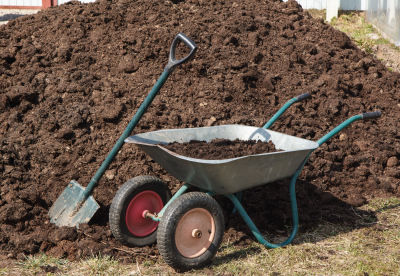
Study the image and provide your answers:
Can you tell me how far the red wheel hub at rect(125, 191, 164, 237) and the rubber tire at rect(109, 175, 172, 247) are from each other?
4cm

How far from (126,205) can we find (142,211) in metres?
0.20

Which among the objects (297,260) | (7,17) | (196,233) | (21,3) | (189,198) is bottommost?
(297,260)

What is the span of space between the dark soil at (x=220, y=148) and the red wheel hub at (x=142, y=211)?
465 mm

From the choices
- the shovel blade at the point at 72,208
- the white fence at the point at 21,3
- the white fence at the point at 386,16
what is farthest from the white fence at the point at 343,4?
the shovel blade at the point at 72,208

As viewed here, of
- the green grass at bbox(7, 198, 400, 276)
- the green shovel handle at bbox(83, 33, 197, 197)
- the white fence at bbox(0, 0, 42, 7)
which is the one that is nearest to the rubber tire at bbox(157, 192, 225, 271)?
the green grass at bbox(7, 198, 400, 276)

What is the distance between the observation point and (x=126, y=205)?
114 inches

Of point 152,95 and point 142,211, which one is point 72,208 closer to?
point 142,211

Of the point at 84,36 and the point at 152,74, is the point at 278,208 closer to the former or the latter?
the point at 152,74

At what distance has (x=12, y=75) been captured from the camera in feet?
15.5

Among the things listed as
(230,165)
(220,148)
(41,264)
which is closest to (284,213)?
(220,148)

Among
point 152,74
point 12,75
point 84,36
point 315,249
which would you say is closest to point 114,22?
point 84,36

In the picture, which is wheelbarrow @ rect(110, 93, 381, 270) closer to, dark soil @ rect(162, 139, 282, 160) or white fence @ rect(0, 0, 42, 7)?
dark soil @ rect(162, 139, 282, 160)

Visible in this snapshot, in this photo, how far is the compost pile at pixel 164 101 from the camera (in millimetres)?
3537

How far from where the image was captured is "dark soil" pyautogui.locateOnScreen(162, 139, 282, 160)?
2.91 meters
